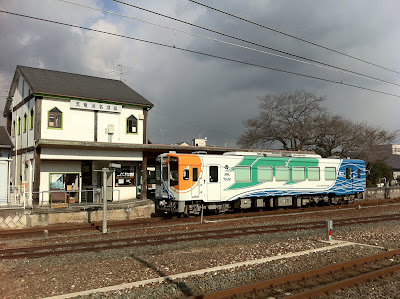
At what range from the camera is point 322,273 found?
24.6ft

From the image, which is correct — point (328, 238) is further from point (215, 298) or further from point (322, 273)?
point (215, 298)

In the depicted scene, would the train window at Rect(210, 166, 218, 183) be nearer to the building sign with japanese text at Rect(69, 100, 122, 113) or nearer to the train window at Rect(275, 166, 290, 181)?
the train window at Rect(275, 166, 290, 181)

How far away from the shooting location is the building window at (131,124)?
22930 mm

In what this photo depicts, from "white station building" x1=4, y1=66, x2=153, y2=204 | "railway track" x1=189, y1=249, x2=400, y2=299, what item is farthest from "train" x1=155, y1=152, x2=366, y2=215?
"railway track" x1=189, y1=249, x2=400, y2=299

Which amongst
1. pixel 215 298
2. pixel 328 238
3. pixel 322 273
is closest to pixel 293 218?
pixel 328 238

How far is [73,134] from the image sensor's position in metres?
20.9

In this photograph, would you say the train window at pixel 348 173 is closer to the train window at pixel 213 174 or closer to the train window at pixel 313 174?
the train window at pixel 313 174

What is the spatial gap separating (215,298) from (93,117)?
1773 centimetres

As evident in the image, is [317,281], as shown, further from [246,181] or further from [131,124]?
[131,124]

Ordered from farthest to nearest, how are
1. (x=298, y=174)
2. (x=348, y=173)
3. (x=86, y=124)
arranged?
(x=348, y=173), (x=298, y=174), (x=86, y=124)

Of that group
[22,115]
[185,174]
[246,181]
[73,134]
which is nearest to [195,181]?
[185,174]

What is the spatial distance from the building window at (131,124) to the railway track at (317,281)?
17413 millimetres

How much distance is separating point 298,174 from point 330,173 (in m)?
3.19

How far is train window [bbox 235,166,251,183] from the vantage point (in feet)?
63.2
